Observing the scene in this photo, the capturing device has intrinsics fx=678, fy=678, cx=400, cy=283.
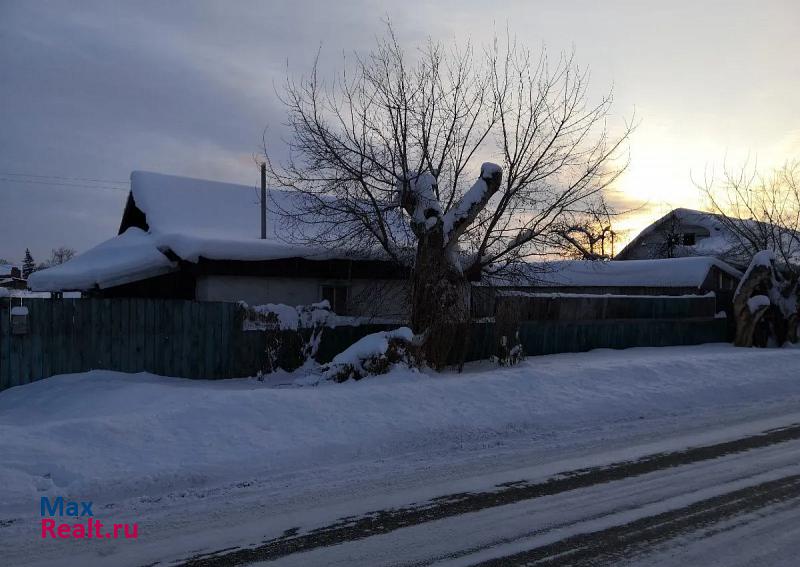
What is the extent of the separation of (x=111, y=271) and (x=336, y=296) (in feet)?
16.3

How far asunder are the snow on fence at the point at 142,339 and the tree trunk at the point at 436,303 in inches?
39.5

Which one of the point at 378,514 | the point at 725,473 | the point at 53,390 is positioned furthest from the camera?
the point at 53,390

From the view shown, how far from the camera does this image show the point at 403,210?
1396 cm

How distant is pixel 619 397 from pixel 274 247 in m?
7.74

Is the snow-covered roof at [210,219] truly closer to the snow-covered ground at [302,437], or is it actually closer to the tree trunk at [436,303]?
the tree trunk at [436,303]

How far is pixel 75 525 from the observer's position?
16.5 ft

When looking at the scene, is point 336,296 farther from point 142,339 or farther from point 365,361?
point 142,339

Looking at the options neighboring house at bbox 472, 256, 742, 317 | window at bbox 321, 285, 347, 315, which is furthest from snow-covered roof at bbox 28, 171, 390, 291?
neighboring house at bbox 472, 256, 742, 317

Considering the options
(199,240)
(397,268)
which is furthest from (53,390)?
→ (397,268)

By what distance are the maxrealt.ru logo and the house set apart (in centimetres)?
859

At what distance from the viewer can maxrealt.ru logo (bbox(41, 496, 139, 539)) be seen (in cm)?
485

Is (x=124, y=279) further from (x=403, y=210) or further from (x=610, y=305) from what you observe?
(x=610, y=305)

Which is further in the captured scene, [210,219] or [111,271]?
[210,219]

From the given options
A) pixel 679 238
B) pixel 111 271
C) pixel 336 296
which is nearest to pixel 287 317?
pixel 336 296
